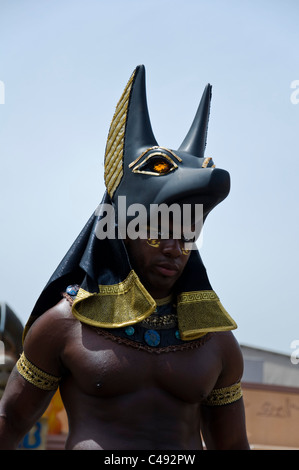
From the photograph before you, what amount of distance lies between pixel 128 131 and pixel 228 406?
1.51 metres

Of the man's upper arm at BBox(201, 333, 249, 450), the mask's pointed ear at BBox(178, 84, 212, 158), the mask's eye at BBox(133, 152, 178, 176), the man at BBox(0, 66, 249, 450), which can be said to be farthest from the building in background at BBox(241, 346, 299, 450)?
the mask's eye at BBox(133, 152, 178, 176)

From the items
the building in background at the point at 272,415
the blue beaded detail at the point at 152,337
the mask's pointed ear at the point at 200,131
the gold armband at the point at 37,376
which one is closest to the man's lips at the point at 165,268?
the blue beaded detail at the point at 152,337

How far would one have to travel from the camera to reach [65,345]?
2971 millimetres

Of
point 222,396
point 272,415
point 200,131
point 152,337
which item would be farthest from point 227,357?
point 272,415

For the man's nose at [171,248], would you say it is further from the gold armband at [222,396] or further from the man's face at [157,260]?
the gold armband at [222,396]

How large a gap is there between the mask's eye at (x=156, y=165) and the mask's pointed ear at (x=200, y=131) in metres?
0.27

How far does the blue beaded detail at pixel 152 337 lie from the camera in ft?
9.79

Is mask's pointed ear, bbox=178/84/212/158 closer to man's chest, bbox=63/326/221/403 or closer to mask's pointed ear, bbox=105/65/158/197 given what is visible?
mask's pointed ear, bbox=105/65/158/197

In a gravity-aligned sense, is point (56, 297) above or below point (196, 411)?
above

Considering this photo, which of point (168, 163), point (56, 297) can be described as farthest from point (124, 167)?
point (56, 297)

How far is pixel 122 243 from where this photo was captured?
3055 millimetres

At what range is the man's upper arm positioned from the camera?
3.23 metres
